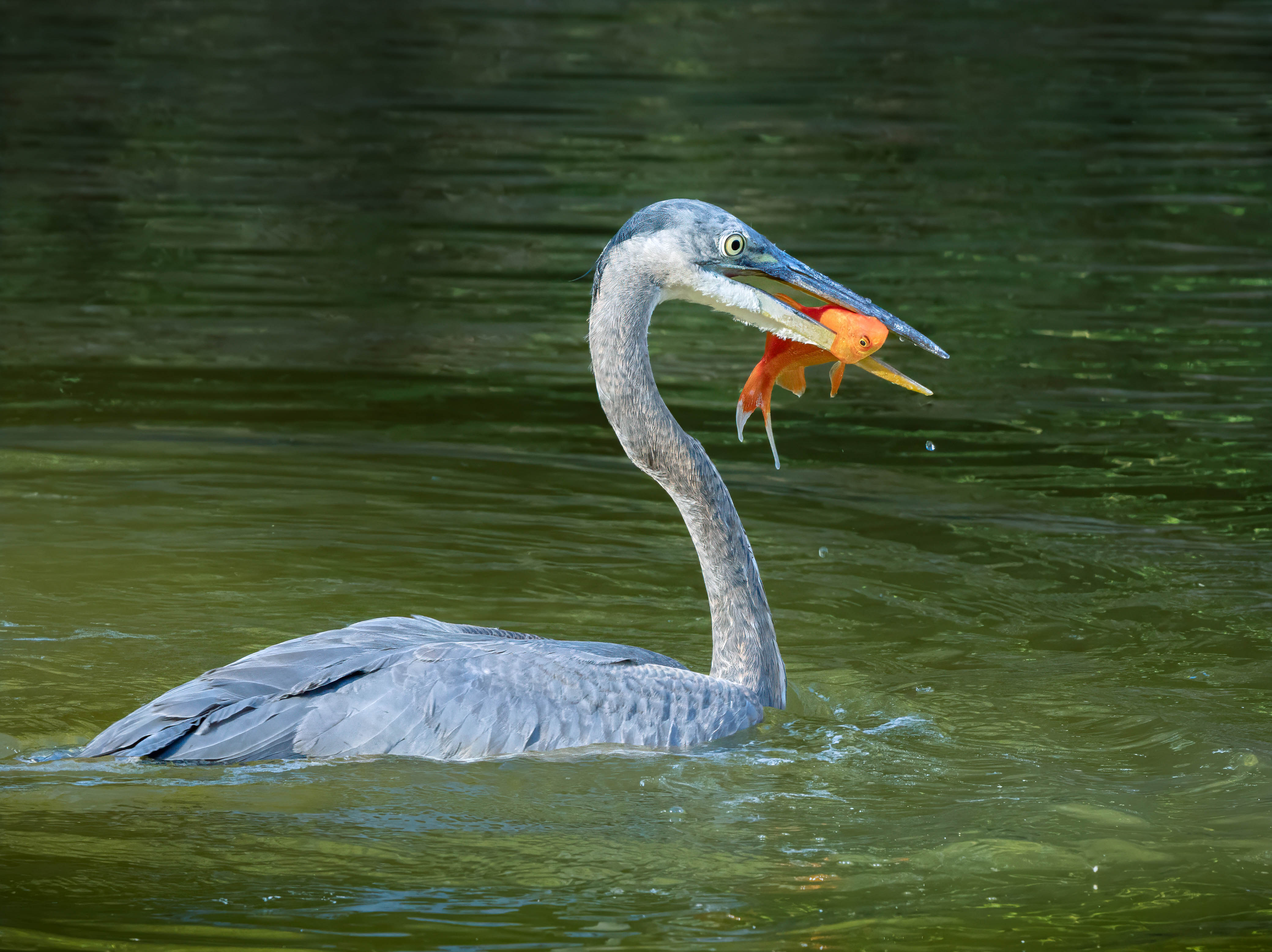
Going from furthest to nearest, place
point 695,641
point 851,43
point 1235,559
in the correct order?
1. point 851,43
2. point 1235,559
3. point 695,641

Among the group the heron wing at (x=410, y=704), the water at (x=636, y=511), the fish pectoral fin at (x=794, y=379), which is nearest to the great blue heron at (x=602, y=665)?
the heron wing at (x=410, y=704)

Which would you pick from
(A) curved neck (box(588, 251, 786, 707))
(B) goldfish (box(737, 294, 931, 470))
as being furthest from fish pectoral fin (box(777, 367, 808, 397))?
(A) curved neck (box(588, 251, 786, 707))

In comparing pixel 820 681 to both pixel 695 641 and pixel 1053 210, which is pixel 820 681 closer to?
pixel 695 641

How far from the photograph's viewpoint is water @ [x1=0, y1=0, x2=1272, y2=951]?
505 cm

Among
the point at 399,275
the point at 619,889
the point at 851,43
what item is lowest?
the point at 619,889

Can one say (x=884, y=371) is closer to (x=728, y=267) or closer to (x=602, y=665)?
(x=728, y=267)

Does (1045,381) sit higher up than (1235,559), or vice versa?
(1045,381)

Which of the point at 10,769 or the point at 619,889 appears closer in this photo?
the point at 619,889

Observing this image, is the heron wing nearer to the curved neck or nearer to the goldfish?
the curved neck

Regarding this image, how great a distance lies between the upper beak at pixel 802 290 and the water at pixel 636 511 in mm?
1364

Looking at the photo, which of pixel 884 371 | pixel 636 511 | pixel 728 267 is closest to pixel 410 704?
pixel 728 267

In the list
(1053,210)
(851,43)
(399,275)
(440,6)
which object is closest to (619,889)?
(399,275)

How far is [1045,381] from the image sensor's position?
37.9 feet

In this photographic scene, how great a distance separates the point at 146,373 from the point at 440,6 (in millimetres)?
21539
